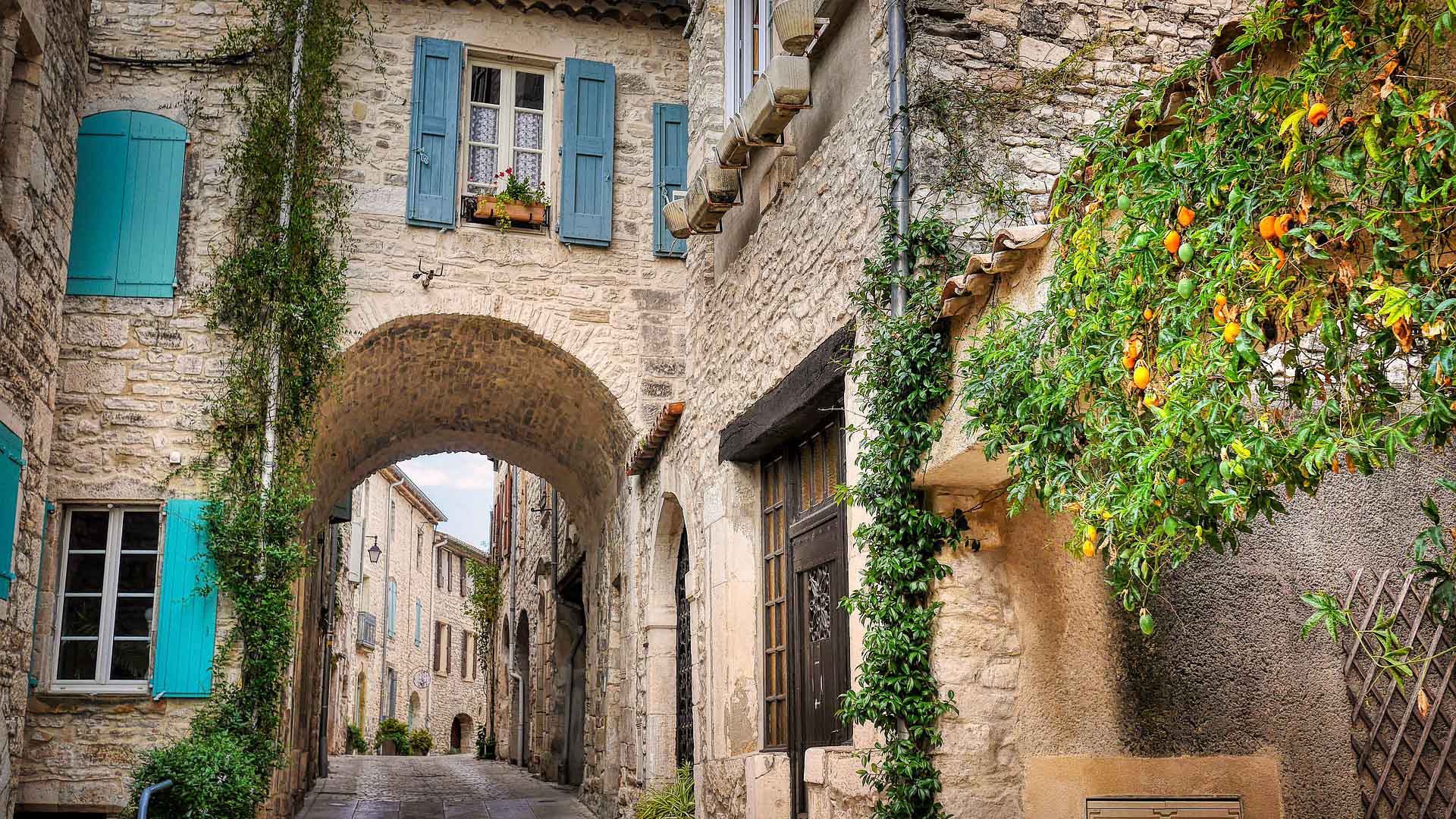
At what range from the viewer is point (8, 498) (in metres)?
6.89

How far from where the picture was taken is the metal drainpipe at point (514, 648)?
16.8 m

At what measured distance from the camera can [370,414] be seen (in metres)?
10.2

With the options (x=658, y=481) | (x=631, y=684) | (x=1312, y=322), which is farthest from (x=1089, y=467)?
(x=631, y=684)

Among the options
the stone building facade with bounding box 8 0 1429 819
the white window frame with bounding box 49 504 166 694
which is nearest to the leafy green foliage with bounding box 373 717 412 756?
the stone building facade with bounding box 8 0 1429 819

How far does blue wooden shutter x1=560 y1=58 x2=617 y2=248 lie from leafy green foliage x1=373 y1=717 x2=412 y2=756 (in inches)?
675

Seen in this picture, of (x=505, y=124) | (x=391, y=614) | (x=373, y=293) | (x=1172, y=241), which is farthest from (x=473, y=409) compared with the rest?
(x=391, y=614)

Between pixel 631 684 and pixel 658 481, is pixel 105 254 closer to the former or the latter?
pixel 658 481

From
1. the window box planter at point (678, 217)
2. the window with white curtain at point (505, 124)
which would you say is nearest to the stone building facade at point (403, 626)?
the window with white curtain at point (505, 124)

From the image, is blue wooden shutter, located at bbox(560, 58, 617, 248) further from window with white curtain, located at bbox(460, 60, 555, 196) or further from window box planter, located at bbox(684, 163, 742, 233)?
window box planter, located at bbox(684, 163, 742, 233)

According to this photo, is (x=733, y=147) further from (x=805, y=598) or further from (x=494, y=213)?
(x=494, y=213)

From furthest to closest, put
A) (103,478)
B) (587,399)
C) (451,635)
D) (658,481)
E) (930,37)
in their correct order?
(451,635), (587,399), (658,481), (103,478), (930,37)

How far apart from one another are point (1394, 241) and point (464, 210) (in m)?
7.48

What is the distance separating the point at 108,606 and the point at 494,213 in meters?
3.61

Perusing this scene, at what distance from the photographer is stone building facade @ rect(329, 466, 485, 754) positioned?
75.7 feet
